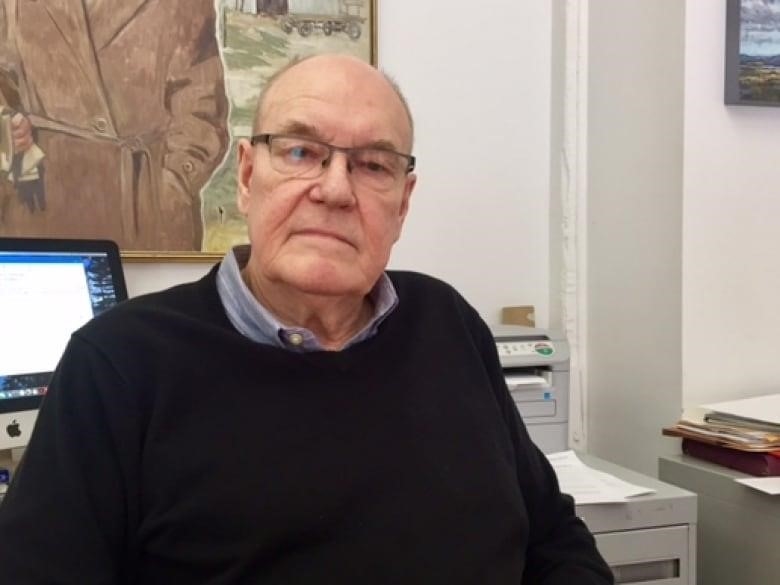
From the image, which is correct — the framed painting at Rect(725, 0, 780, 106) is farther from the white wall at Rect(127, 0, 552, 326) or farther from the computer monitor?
the computer monitor

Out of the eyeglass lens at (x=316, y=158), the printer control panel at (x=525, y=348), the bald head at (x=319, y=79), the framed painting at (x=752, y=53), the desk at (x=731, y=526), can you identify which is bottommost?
the desk at (x=731, y=526)

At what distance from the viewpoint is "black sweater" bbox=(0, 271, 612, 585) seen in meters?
0.87

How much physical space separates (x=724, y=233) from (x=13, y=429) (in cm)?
158

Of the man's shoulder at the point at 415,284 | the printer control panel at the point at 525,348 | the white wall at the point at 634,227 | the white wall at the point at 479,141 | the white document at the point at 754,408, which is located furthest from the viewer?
the white wall at the point at 479,141

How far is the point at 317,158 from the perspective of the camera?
105 centimetres

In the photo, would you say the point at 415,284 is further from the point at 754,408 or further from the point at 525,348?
the point at 754,408

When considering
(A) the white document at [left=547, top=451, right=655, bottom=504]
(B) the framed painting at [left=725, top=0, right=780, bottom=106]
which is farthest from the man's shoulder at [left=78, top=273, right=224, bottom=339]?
(B) the framed painting at [left=725, top=0, right=780, bottom=106]

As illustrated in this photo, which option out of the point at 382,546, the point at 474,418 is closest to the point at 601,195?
the point at 474,418

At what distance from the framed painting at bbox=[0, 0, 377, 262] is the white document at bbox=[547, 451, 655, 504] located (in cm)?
Result: 93

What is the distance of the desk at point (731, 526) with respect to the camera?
150cm

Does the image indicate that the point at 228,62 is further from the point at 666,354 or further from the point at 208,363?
the point at 666,354

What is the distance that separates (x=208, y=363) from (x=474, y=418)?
14.4 inches

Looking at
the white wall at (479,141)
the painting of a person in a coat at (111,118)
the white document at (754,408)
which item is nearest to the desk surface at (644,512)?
the white document at (754,408)

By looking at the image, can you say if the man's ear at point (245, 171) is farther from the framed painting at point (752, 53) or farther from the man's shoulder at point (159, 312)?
the framed painting at point (752, 53)
